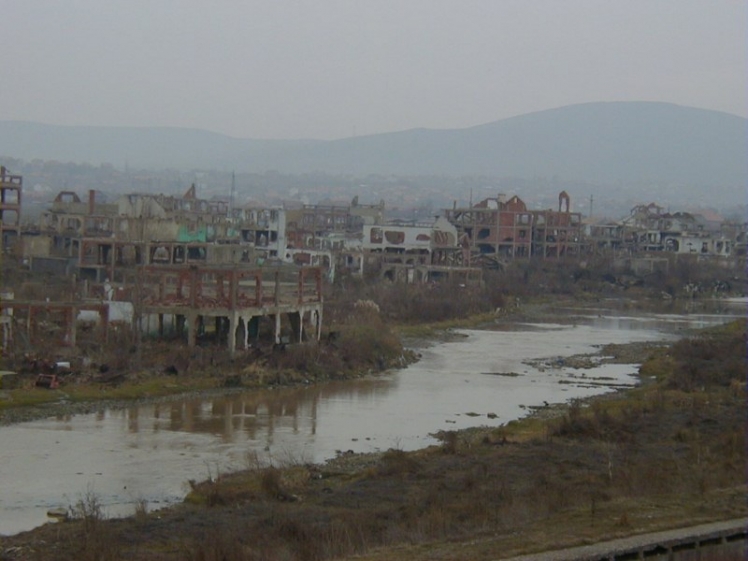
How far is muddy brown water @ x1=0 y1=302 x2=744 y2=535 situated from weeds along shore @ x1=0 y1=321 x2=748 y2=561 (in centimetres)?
69

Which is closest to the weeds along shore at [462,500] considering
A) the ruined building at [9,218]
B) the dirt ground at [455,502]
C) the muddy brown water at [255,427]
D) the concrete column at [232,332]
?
the dirt ground at [455,502]

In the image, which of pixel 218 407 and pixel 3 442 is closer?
pixel 3 442

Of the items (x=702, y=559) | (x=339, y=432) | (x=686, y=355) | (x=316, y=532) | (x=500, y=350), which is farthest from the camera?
(x=500, y=350)

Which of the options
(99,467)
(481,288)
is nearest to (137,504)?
(99,467)

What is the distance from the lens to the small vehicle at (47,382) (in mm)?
26656

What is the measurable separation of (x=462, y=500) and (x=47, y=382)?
12855 mm

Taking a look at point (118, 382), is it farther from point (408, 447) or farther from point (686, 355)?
point (686, 355)

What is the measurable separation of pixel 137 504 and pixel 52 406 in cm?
872

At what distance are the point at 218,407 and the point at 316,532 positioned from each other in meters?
12.5

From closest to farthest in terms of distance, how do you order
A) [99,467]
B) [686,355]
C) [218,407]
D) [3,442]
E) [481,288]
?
[99,467]
[3,442]
[218,407]
[686,355]
[481,288]

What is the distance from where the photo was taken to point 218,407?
1051 inches

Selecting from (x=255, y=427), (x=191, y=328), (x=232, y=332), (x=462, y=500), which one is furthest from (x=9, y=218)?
(x=462, y=500)

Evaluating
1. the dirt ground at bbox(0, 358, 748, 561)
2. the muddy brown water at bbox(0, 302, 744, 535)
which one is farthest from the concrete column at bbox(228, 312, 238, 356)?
the dirt ground at bbox(0, 358, 748, 561)

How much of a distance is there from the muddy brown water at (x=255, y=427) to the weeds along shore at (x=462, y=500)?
27.1 inches
